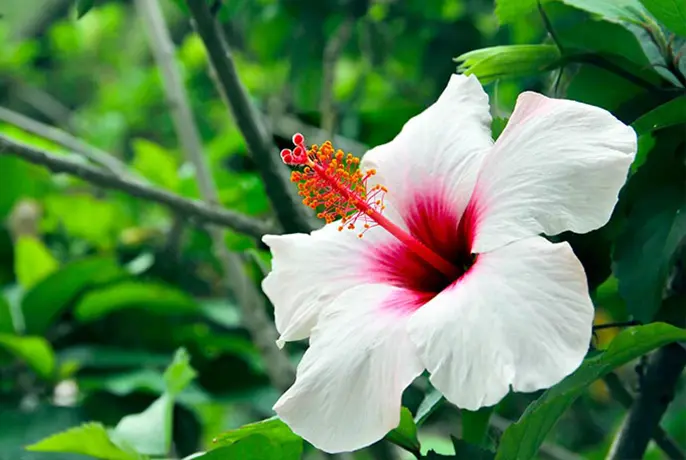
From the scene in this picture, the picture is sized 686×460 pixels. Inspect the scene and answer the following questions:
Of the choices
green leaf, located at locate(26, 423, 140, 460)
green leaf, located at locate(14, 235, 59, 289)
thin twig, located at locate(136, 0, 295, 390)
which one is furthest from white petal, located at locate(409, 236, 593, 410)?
green leaf, located at locate(14, 235, 59, 289)

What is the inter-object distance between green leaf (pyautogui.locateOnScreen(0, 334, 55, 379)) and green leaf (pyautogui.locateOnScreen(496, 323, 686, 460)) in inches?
33.8

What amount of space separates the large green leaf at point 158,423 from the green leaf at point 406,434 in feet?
0.81

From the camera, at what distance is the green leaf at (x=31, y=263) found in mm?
1332

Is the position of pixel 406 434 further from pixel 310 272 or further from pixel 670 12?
pixel 670 12

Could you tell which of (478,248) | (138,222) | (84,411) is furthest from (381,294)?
(138,222)

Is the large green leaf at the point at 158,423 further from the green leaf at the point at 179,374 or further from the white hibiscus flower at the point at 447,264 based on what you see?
the white hibiscus flower at the point at 447,264

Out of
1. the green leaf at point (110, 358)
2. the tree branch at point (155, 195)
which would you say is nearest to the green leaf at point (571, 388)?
the tree branch at point (155, 195)

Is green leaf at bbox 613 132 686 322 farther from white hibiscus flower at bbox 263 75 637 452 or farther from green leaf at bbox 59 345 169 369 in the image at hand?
green leaf at bbox 59 345 169 369

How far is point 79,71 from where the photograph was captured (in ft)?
9.28

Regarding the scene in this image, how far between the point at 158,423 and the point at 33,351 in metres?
0.50

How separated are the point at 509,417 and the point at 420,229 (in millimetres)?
1033

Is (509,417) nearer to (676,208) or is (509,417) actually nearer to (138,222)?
(138,222)

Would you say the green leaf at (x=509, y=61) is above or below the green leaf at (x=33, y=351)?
above

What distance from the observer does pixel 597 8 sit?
57cm
